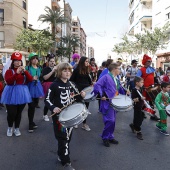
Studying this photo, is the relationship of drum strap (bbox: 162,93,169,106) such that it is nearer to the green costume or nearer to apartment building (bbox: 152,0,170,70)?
the green costume

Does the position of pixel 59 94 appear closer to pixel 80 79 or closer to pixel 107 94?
pixel 107 94

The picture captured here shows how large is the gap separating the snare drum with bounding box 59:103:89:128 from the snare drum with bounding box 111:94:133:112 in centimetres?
109

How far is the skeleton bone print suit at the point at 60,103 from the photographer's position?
3.42m

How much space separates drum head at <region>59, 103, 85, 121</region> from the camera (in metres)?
3.20

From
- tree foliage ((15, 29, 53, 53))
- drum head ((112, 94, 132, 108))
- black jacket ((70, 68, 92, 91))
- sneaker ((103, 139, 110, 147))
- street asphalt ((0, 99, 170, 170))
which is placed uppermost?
tree foliage ((15, 29, 53, 53))

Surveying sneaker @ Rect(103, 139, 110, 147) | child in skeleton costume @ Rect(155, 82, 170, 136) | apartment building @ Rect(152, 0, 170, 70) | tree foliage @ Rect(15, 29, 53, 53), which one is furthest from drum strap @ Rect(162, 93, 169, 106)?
tree foliage @ Rect(15, 29, 53, 53)

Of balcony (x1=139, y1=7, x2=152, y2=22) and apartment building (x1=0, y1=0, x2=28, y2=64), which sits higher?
balcony (x1=139, y1=7, x2=152, y2=22)

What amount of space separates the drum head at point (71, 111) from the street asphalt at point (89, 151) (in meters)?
0.87

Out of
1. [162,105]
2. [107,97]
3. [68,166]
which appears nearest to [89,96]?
[107,97]

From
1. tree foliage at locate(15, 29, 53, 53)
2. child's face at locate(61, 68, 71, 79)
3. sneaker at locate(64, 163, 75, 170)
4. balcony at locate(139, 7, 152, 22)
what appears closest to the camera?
sneaker at locate(64, 163, 75, 170)

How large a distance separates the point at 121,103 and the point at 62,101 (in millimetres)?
1385

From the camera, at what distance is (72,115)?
322cm

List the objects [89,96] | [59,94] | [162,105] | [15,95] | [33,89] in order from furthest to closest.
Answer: [162,105] → [33,89] → [89,96] → [15,95] → [59,94]

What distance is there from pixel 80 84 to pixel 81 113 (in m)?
2.29
